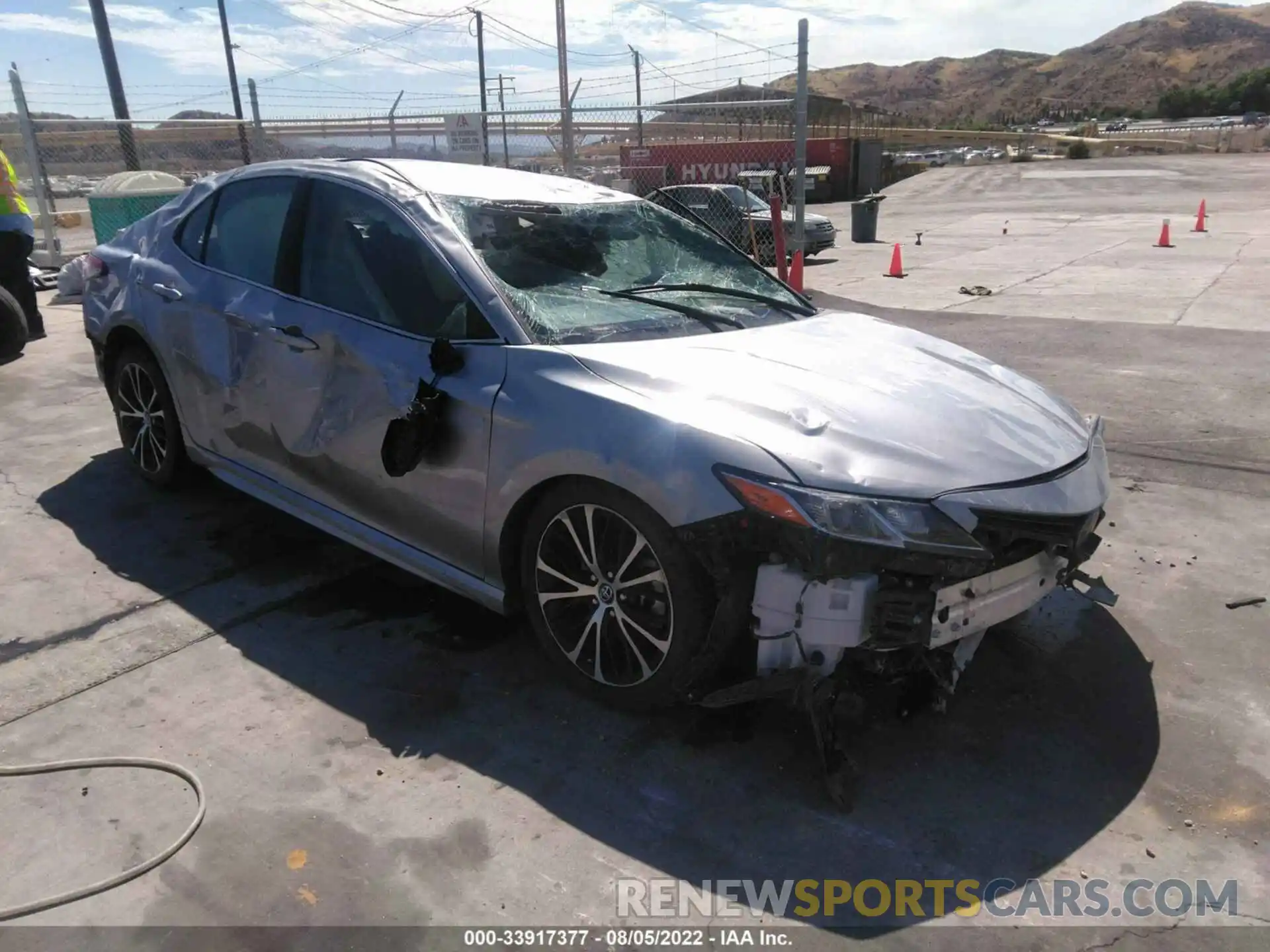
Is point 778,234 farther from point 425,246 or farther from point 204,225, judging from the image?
point 425,246

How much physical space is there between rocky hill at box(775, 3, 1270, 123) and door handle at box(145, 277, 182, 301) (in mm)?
133009

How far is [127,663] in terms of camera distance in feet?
11.4

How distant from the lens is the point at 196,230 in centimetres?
458

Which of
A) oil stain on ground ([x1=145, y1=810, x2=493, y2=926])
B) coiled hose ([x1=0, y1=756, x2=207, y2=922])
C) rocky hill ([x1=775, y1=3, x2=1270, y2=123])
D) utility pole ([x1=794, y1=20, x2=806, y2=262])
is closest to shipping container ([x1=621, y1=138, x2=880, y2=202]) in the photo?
utility pole ([x1=794, y1=20, x2=806, y2=262])

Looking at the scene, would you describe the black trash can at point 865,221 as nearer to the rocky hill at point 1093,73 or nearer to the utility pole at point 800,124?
the utility pole at point 800,124

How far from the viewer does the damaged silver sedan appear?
2.67 meters

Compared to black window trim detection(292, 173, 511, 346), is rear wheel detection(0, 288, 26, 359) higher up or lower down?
lower down

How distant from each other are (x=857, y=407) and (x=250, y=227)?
2.88 metres

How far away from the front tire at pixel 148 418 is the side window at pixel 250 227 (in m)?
0.69

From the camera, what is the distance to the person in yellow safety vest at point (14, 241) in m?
8.20

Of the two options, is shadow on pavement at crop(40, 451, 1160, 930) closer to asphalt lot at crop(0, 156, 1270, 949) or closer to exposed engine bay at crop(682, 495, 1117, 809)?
A: asphalt lot at crop(0, 156, 1270, 949)

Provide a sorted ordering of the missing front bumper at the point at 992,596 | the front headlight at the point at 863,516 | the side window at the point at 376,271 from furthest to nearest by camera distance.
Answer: the side window at the point at 376,271 → the missing front bumper at the point at 992,596 → the front headlight at the point at 863,516

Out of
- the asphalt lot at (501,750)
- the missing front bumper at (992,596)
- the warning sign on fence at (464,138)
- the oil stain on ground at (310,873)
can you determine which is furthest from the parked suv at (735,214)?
the oil stain on ground at (310,873)

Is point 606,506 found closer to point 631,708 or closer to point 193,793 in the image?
point 631,708
